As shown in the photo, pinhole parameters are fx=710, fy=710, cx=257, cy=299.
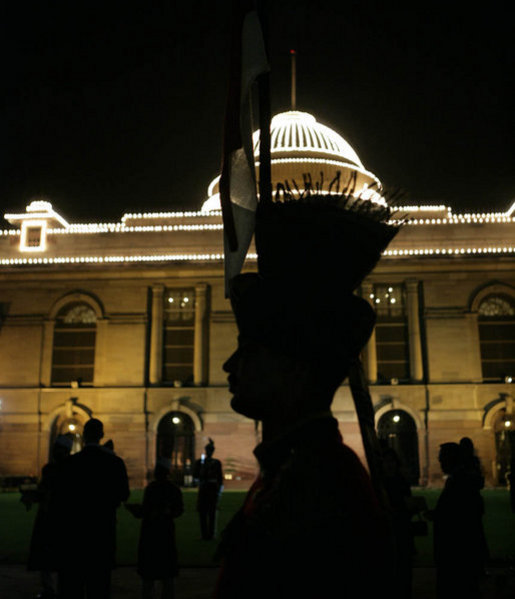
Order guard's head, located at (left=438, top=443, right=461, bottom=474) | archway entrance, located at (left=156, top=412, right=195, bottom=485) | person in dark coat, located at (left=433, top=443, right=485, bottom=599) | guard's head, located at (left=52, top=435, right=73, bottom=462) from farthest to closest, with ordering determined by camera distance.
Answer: archway entrance, located at (left=156, top=412, right=195, bottom=485) → guard's head, located at (left=52, top=435, right=73, bottom=462) → guard's head, located at (left=438, top=443, right=461, bottom=474) → person in dark coat, located at (left=433, top=443, right=485, bottom=599)

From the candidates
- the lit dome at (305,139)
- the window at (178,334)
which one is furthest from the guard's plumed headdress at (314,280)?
the lit dome at (305,139)

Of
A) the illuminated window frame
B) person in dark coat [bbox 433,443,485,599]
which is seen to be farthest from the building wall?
person in dark coat [bbox 433,443,485,599]

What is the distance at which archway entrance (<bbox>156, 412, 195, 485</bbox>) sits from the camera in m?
33.1

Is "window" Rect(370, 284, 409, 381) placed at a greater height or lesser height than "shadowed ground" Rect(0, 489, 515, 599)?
greater

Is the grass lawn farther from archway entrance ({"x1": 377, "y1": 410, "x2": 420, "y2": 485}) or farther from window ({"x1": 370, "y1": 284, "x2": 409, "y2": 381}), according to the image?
window ({"x1": 370, "y1": 284, "x2": 409, "y2": 381})

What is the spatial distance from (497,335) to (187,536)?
23104 millimetres

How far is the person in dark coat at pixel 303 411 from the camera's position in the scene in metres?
2.04

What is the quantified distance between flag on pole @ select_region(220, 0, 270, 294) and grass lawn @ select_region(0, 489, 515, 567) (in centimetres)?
464

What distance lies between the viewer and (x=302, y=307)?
2.48 m

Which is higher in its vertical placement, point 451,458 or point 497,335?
point 497,335

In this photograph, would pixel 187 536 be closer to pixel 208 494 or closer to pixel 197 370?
pixel 208 494

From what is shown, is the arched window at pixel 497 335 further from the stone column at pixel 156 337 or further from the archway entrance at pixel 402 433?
the stone column at pixel 156 337

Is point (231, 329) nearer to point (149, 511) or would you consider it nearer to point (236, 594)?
point (149, 511)

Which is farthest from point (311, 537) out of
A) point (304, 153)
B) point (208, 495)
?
point (304, 153)
